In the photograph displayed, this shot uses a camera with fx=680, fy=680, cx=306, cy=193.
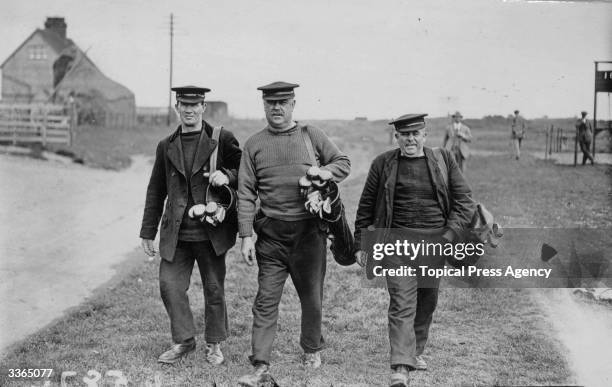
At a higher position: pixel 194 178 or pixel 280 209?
pixel 194 178

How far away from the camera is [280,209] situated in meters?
4.22

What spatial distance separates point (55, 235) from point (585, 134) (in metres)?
6.23

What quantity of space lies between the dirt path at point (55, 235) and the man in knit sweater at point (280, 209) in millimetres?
2056

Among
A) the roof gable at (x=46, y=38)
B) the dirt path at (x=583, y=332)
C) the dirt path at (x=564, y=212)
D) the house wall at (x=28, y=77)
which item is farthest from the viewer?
the house wall at (x=28, y=77)

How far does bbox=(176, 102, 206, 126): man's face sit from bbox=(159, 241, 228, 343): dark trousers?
79 centimetres

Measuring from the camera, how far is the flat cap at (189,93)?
432 cm

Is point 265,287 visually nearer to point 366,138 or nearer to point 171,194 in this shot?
point 171,194

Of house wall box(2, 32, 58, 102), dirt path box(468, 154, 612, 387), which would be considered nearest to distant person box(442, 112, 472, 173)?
dirt path box(468, 154, 612, 387)

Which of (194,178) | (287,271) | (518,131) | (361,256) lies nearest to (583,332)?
(361,256)

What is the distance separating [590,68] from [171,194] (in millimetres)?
3613

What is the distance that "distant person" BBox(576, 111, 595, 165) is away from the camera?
6388 millimetres

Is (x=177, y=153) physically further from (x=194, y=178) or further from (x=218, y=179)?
(x=218, y=179)

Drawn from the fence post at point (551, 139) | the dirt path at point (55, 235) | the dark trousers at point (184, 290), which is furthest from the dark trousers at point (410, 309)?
the fence post at point (551, 139)

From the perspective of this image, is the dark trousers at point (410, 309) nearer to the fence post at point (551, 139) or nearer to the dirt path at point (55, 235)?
the dirt path at point (55, 235)
